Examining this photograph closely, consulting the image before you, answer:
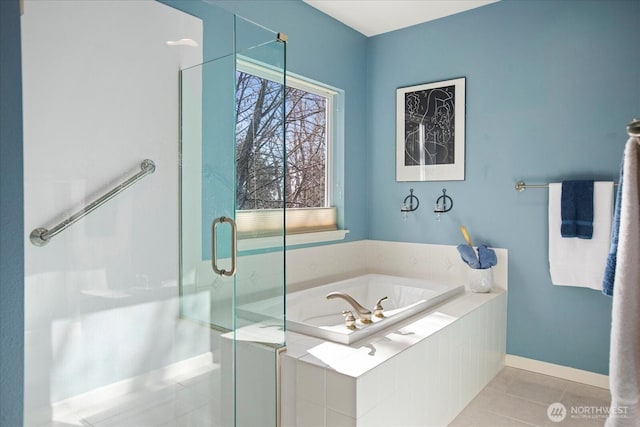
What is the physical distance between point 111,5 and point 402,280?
102 inches

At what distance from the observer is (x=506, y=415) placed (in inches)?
94.7

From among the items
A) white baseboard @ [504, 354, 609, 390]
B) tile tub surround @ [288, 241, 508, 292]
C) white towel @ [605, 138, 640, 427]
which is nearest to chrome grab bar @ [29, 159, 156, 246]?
tile tub surround @ [288, 241, 508, 292]

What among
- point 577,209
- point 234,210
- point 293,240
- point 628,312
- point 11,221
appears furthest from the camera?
point 293,240

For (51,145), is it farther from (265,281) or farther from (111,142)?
(265,281)

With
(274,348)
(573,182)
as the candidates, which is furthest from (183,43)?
(573,182)

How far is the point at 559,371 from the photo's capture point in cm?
291

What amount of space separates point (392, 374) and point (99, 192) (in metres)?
1.38

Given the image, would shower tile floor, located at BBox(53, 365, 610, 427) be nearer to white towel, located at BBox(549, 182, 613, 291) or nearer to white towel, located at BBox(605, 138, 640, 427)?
white towel, located at BBox(549, 182, 613, 291)

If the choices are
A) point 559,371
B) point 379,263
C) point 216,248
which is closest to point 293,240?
point 379,263

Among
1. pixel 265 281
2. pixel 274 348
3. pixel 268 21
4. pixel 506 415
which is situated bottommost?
pixel 506 415

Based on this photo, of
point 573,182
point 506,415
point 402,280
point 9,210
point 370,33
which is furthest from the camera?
point 370,33

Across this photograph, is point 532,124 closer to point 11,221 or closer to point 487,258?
point 487,258

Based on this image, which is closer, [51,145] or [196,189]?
[51,145]

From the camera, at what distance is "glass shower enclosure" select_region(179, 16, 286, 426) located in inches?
71.2
